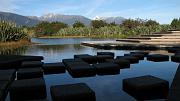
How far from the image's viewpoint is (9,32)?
95.3ft

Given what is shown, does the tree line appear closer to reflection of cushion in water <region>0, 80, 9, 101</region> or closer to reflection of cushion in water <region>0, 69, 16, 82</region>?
reflection of cushion in water <region>0, 69, 16, 82</region>

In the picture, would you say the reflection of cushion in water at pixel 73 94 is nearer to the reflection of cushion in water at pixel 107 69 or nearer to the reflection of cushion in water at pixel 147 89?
the reflection of cushion in water at pixel 147 89

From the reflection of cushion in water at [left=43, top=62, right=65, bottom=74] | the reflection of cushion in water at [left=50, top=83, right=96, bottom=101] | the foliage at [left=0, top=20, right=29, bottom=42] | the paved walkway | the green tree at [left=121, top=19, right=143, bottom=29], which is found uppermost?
the green tree at [left=121, top=19, right=143, bottom=29]

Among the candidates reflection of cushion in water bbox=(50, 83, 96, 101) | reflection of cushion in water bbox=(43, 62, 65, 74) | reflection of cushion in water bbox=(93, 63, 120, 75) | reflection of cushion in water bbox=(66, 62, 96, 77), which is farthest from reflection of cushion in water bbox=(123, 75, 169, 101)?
reflection of cushion in water bbox=(43, 62, 65, 74)

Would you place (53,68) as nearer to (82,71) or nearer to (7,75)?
(82,71)

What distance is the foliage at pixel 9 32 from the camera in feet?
92.0

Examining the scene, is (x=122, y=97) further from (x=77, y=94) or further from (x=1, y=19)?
(x=1, y=19)

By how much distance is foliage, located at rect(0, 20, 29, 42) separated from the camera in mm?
28047

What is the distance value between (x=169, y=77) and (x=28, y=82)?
4.20 m

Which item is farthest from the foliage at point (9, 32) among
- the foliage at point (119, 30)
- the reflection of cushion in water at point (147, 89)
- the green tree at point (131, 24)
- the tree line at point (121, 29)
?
the green tree at point (131, 24)

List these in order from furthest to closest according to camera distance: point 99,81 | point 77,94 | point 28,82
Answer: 1. point 99,81
2. point 28,82
3. point 77,94

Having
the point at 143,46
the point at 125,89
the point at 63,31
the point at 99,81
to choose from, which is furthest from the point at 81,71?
the point at 63,31

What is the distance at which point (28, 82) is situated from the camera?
6.92 metres

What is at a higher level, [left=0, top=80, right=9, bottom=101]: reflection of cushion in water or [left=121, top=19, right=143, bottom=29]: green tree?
[left=121, top=19, right=143, bottom=29]: green tree
